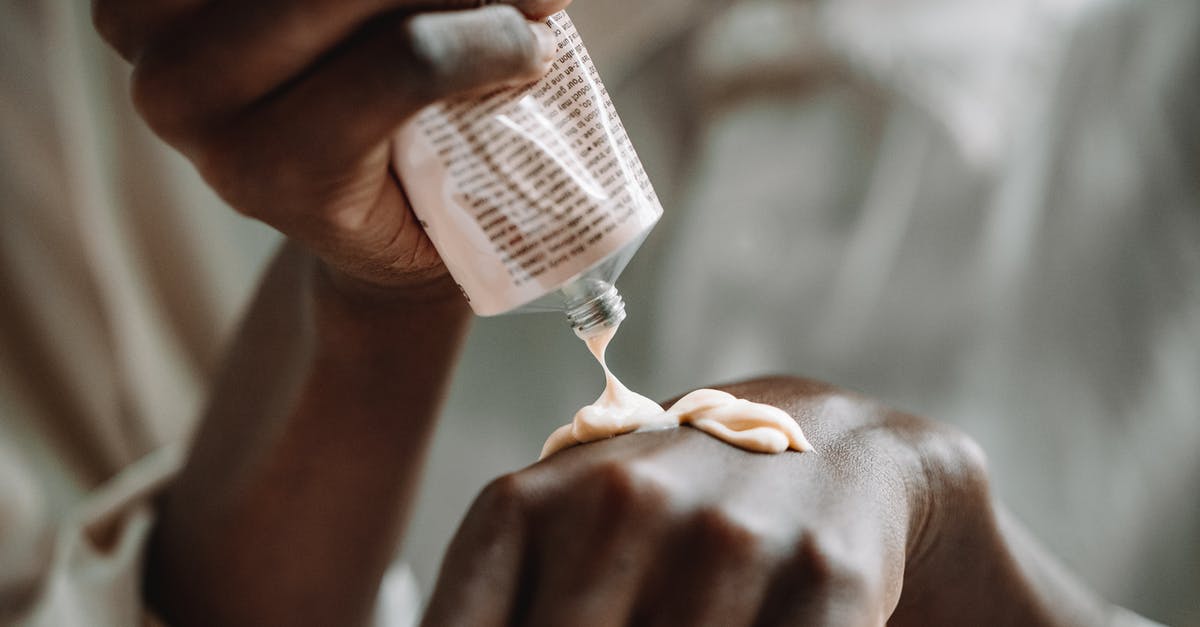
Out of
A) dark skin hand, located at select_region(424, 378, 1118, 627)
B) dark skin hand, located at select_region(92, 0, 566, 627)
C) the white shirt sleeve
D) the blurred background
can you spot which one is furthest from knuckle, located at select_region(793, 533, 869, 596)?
the blurred background

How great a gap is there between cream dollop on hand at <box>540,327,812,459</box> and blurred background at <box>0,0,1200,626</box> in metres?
0.53

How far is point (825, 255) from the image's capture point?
98cm

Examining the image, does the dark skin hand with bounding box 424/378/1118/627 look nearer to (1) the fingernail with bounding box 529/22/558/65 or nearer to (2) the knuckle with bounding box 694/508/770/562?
(2) the knuckle with bounding box 694/508/770/562

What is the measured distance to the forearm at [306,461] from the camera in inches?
25.1

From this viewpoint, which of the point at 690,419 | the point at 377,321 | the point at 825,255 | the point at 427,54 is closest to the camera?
the point at 427,54

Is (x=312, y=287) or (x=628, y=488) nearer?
(x=628, y=488)

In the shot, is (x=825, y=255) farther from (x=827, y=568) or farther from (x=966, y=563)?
(x=827, y=568)

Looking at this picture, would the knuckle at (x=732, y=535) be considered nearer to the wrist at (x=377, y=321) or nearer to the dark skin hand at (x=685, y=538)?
the dark skin hand at (x=685, y=538)

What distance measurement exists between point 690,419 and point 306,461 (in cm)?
33

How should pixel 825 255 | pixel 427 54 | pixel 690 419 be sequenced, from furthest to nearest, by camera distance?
pixel 825 255
pixel 690 419
pixel 427 54

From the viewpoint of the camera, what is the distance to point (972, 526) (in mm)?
507

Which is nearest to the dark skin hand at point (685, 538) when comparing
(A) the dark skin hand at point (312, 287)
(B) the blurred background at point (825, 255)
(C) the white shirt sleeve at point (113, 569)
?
(A) the dark skin hand at point (312, 287)

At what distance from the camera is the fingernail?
0.37 meters

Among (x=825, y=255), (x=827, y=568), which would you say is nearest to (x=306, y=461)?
(x=827, y=568)
